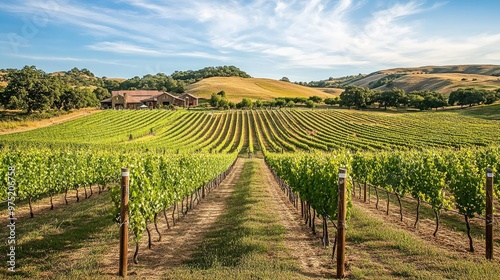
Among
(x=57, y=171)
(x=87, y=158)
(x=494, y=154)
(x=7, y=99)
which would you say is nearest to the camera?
(x=57, y=171)

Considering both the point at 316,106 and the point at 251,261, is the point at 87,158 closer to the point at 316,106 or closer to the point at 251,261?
the point at 251,261

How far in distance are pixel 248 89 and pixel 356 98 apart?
54.0 m

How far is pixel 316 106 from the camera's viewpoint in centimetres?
11462

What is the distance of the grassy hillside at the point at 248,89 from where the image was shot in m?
135

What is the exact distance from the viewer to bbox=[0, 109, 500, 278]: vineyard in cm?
1075

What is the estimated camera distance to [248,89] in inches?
5807

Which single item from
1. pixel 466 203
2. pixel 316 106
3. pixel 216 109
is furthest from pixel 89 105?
pixel 466 203

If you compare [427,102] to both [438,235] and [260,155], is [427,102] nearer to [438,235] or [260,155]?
[260,155]

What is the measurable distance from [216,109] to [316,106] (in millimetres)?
34226

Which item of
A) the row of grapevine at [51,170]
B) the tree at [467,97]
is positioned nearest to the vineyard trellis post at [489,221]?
the row of grapevine at [51,170]

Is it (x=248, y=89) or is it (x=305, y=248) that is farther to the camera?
(x=248, y=89)

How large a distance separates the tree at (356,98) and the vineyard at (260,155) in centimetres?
2019

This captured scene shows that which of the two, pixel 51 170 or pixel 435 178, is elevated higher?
pixel 435 178

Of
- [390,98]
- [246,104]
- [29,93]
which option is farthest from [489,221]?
[390,98]
